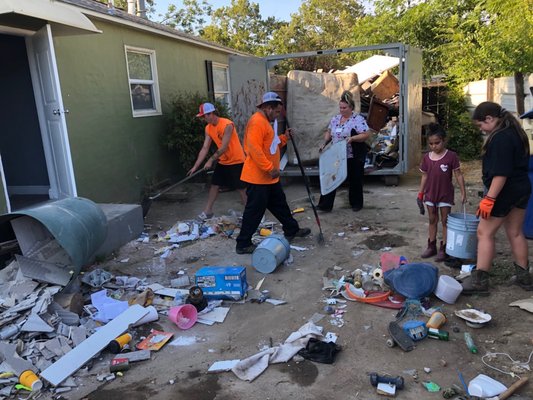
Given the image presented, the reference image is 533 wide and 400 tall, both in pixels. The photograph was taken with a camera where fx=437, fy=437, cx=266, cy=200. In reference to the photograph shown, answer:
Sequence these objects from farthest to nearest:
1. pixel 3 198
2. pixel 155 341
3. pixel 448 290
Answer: pixel 3 198, pixel 448 290, pixel 155 341

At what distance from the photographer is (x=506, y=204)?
3748mm

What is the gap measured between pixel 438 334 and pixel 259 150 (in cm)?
265

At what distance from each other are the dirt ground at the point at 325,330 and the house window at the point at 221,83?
7.19 metres

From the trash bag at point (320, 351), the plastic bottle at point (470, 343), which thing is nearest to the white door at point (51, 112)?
the trash bag at point (320, 351)

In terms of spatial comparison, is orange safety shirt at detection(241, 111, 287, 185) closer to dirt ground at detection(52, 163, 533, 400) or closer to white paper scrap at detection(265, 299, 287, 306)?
dirt ground at detection(52, 163, 533, 400)

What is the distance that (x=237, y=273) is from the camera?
13.5 ft

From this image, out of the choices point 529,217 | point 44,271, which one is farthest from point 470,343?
point 44,271

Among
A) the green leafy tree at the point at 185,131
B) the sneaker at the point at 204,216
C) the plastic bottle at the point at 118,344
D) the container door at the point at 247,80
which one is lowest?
the plastic bottle at the point at 118,344

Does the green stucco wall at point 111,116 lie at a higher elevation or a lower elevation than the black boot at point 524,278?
higher

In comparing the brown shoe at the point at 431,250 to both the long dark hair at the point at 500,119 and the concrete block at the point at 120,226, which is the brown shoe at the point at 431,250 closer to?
the long dark hair at the point at 500,119

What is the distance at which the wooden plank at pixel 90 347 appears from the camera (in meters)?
3.12

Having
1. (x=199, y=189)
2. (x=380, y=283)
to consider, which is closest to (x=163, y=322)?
(x=380, y=283)

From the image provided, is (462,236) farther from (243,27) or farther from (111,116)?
(243,27)

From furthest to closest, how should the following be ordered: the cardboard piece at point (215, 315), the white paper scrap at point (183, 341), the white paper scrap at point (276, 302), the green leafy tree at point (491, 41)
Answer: the green leafy tree at point (491, 41) < the white paper scrap at point (276, 302) < the cardboard piece at point (215, 315) < the white paper scrap at point (183, 341)
